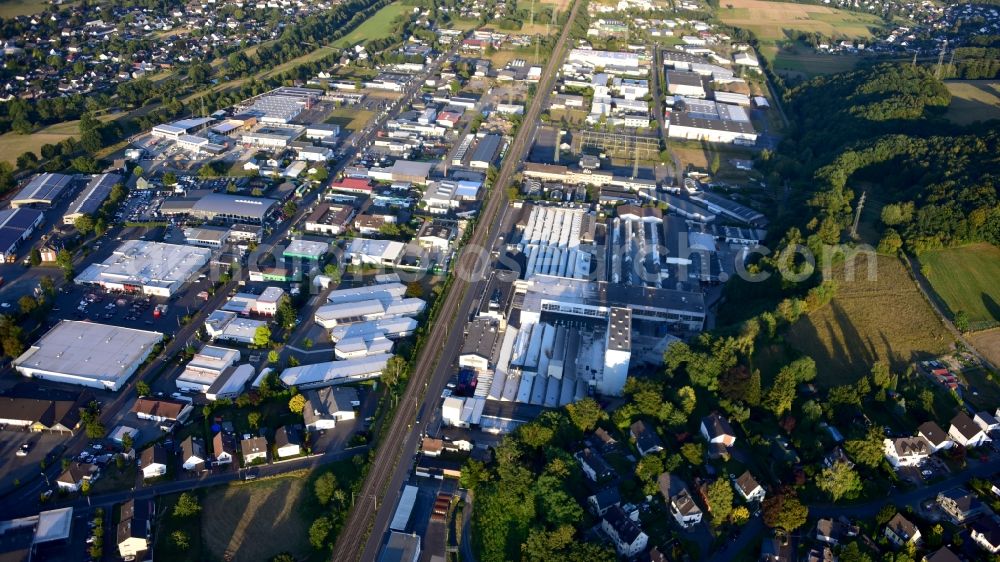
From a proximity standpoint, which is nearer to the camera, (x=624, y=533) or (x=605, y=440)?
(x=624, y=533)

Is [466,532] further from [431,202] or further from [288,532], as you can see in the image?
[431,202]

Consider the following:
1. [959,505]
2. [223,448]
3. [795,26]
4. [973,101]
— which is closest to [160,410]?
[223,448]

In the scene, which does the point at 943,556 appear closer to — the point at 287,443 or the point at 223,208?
the point at 287,443

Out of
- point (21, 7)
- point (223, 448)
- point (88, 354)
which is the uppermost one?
point (21, 7)

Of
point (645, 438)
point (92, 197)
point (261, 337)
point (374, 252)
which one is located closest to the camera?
point (645, 438)

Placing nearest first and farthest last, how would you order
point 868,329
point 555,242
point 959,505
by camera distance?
point 959,505 → point 868,329 → point 555,242

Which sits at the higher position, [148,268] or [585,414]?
[585,414]

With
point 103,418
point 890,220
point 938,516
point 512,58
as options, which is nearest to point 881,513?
point 938,516

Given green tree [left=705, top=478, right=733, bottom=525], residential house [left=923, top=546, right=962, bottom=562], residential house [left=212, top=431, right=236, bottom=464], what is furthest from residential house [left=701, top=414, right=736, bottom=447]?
residential house [left=212, top=431, right=236, bottom=464]
